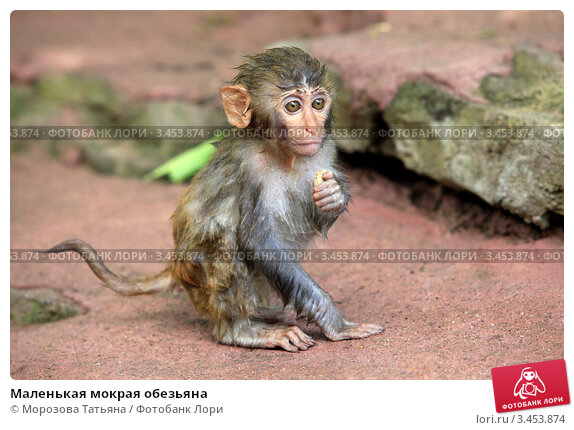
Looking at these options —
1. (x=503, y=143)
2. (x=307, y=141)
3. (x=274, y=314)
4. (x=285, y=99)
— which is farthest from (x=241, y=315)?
(x=503, y=143)

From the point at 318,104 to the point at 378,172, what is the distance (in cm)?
398

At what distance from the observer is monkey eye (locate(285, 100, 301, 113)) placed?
5949 mm

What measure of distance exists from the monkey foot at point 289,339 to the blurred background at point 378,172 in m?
0.40

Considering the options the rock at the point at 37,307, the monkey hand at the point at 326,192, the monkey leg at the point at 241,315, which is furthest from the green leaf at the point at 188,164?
the monkey hand at the point at 326,192

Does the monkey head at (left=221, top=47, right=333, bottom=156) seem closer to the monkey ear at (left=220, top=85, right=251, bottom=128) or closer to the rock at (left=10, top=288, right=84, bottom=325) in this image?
the monkey ear at (left=220, top=85, right=251, bottom=128)

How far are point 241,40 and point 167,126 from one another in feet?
10.9

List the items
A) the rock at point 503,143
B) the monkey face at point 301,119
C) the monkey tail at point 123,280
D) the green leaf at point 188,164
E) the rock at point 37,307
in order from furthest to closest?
the green leaf at point 188,164 → the rock at point 37,307 → the rock at point 503,143 → the monkey tail at point 123,280 → the monkey face at point 301,119

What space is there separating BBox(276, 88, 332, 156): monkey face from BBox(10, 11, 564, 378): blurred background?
5.93 feet

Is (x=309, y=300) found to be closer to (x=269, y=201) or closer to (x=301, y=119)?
(x=269, y=201)

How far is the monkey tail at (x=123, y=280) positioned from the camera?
690 centimetres

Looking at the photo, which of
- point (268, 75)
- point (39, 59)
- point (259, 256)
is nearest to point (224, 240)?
point (259, 256)
